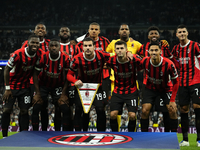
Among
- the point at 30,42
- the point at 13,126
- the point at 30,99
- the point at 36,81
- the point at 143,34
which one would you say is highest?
the point at 143,34

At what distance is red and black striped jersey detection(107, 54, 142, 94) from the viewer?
16.0 ft

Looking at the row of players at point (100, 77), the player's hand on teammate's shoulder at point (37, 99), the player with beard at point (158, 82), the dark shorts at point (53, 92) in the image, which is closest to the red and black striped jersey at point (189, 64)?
the row of players at point (100, 77)

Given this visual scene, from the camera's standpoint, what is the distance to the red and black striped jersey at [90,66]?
4922 millimetres

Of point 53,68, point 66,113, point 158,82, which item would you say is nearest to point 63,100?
point 66,113

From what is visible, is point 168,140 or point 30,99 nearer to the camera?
point 168,140

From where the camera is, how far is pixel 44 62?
5.06 metres

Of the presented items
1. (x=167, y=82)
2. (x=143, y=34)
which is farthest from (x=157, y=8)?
(x=167, y=82)

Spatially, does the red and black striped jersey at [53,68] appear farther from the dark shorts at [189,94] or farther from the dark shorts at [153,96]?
the dark shorts at [189,94]

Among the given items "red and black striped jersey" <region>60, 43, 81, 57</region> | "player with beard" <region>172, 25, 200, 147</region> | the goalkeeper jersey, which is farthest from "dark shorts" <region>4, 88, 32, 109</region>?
"player with beard" <region>172, 25, 200, 147</region>

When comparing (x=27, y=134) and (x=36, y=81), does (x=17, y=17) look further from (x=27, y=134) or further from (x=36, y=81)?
(x=27, y=134)

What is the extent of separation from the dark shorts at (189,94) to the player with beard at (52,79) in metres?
2.05

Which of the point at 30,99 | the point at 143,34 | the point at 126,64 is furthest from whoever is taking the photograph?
the point at 143,34

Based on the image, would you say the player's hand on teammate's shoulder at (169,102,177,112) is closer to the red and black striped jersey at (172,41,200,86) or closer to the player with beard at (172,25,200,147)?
the player with beard at (172,25,200,147)

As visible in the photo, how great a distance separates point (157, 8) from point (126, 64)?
1315 centimetres
